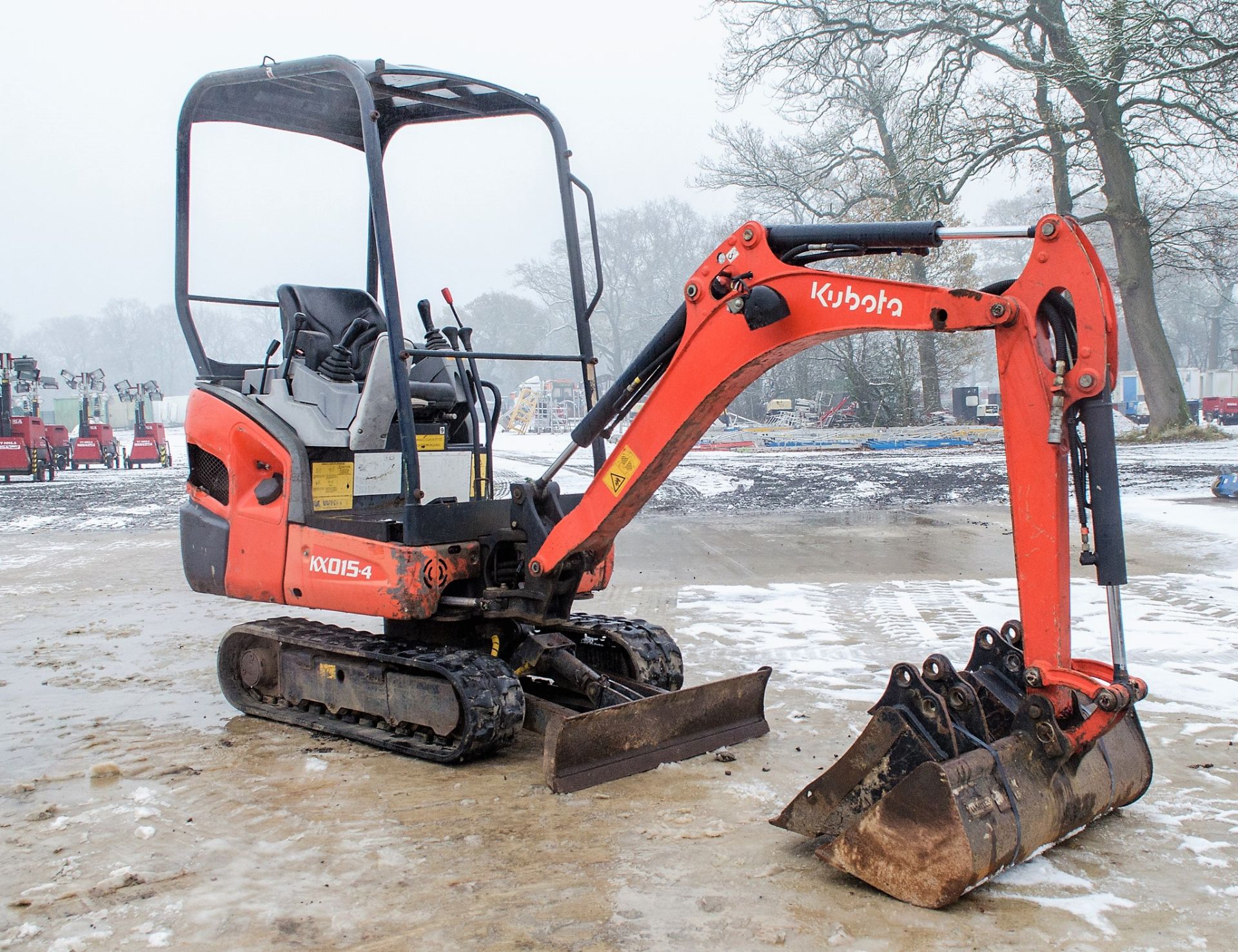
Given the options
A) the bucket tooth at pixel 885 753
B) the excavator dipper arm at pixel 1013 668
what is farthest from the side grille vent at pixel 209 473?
the bucket tooth at pixel 885 753

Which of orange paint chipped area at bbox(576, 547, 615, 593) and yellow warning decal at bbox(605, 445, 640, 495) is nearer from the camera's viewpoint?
yellow warning decal at bbox(605, 445, 640, 495)

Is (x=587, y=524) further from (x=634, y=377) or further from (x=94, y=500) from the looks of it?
(x=94, y=500)

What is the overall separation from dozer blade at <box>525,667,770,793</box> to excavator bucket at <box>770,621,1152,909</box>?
85 centimetres

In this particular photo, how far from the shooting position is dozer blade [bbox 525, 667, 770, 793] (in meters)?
4.25

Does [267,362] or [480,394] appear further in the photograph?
[480,394]

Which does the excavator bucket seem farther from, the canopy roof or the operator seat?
the canopy roof

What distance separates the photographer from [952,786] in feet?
10.6

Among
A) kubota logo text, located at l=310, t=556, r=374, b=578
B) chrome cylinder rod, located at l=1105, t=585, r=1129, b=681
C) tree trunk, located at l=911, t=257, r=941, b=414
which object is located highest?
tree trunk, located at l=911, t=257, r=941, b=414

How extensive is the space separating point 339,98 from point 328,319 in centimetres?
112

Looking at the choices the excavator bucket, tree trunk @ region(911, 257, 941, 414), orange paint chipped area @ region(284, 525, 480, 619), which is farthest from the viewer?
tree trunk @ region(911, 257, 941, 414)

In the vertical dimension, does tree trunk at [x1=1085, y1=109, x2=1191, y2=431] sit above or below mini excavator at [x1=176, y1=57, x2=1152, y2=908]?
above

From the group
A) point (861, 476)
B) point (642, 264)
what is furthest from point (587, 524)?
point (642, 264)

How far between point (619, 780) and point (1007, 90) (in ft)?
71.7

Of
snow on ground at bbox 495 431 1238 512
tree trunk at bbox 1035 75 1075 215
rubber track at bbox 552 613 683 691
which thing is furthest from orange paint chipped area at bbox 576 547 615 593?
tree trunk at bbox 1035 75 1075 215
